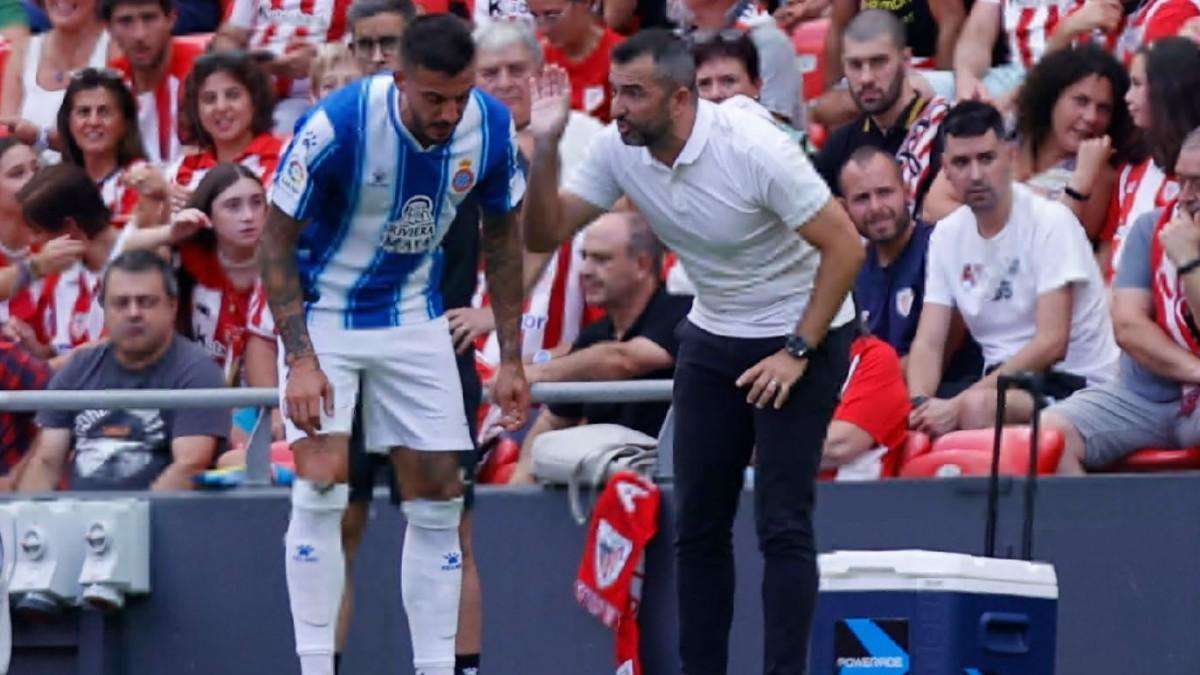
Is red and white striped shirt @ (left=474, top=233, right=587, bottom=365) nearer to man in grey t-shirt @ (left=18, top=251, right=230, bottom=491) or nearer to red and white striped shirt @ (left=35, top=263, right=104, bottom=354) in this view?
man in grey t-shirt @ (left=18, top=251, right=230, bottom=491)

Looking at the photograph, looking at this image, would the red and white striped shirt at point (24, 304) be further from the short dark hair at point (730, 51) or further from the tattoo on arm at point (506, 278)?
the tattoo on arm at point (506, 278)

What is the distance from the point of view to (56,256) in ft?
33.4

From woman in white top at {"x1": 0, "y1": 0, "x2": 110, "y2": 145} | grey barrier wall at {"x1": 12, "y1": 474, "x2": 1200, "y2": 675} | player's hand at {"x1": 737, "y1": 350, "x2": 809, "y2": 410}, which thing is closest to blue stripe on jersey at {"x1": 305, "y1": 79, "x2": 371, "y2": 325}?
player's hand at {"x1": 737, "y1": 350, "x2": 809, "y2": 410}

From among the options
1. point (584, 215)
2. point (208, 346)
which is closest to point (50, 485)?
point (208, 346)

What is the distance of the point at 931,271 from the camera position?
915cm

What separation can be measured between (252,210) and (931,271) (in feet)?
8.23

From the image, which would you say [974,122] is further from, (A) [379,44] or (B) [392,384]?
(B) [392,384]

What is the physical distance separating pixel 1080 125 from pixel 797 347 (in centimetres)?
271

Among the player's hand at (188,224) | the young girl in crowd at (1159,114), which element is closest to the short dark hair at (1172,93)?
the young girl in crowd at (1159,114)

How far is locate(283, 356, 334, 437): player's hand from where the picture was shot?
747cm

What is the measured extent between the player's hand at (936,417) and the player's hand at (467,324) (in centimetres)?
144

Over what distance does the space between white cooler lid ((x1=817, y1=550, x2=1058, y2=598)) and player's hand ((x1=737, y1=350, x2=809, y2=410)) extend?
46cm

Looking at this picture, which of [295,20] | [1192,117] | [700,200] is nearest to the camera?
[700,200]

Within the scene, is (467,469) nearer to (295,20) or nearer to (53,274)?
(53,274)
